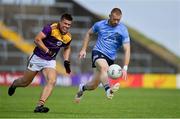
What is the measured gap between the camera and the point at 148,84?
47812mm

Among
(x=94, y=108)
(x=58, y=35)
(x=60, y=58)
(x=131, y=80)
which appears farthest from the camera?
(x=60, y=58)

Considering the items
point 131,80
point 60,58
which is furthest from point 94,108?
point 60,58

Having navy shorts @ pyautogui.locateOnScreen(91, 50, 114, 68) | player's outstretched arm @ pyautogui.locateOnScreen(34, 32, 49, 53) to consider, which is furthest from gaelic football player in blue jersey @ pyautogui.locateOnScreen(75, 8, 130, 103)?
player's outstretched arm @ pyautogui.locateOnScreen(34, 32, 49, 53)

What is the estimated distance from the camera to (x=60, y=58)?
164ft

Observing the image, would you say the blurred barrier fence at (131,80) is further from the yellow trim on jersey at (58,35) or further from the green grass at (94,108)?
the yellow trim on jersey at (58,35)

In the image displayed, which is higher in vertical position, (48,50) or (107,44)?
(107,44)

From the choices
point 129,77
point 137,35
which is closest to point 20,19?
point 129,77

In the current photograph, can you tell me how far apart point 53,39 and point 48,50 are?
16.4 inches

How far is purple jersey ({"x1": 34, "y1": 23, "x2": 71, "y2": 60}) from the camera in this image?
15492 millimetres

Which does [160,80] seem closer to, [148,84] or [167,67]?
[148,84]

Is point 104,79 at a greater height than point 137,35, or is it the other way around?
point 137,35

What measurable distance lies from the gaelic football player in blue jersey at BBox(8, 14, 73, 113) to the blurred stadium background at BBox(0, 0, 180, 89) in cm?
2977

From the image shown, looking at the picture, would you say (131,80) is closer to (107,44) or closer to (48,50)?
(107,44)

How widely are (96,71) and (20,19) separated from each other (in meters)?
36.6
